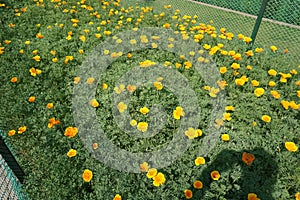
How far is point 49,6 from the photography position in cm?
546

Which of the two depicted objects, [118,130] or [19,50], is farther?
[19,50]

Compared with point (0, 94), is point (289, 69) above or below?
above

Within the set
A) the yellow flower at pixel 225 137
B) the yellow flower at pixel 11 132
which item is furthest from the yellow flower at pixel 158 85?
the yellow flower at pixel 11 132

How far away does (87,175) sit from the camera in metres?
2.24

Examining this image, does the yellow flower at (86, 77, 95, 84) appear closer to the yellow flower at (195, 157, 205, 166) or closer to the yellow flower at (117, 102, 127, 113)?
Result: the yellow flower at (117, 102, 127, 113)

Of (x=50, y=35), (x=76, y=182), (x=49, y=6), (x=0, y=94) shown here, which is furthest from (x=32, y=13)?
(x=76, y=182)

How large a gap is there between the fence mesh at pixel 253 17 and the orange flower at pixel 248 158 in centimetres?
264

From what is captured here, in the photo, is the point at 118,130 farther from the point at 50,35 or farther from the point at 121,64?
the point at 50,35

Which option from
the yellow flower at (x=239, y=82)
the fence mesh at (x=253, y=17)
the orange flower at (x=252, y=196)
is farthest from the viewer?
the fence mesh at (x=253, y=17)

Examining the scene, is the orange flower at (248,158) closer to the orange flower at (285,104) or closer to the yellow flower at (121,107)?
the orange flower at (285,104)

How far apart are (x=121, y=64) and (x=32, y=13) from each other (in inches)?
124

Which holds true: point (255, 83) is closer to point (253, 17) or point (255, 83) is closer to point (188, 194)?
point (188, 194)

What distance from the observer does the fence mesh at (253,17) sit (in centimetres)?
479

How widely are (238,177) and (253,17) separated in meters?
5.69
